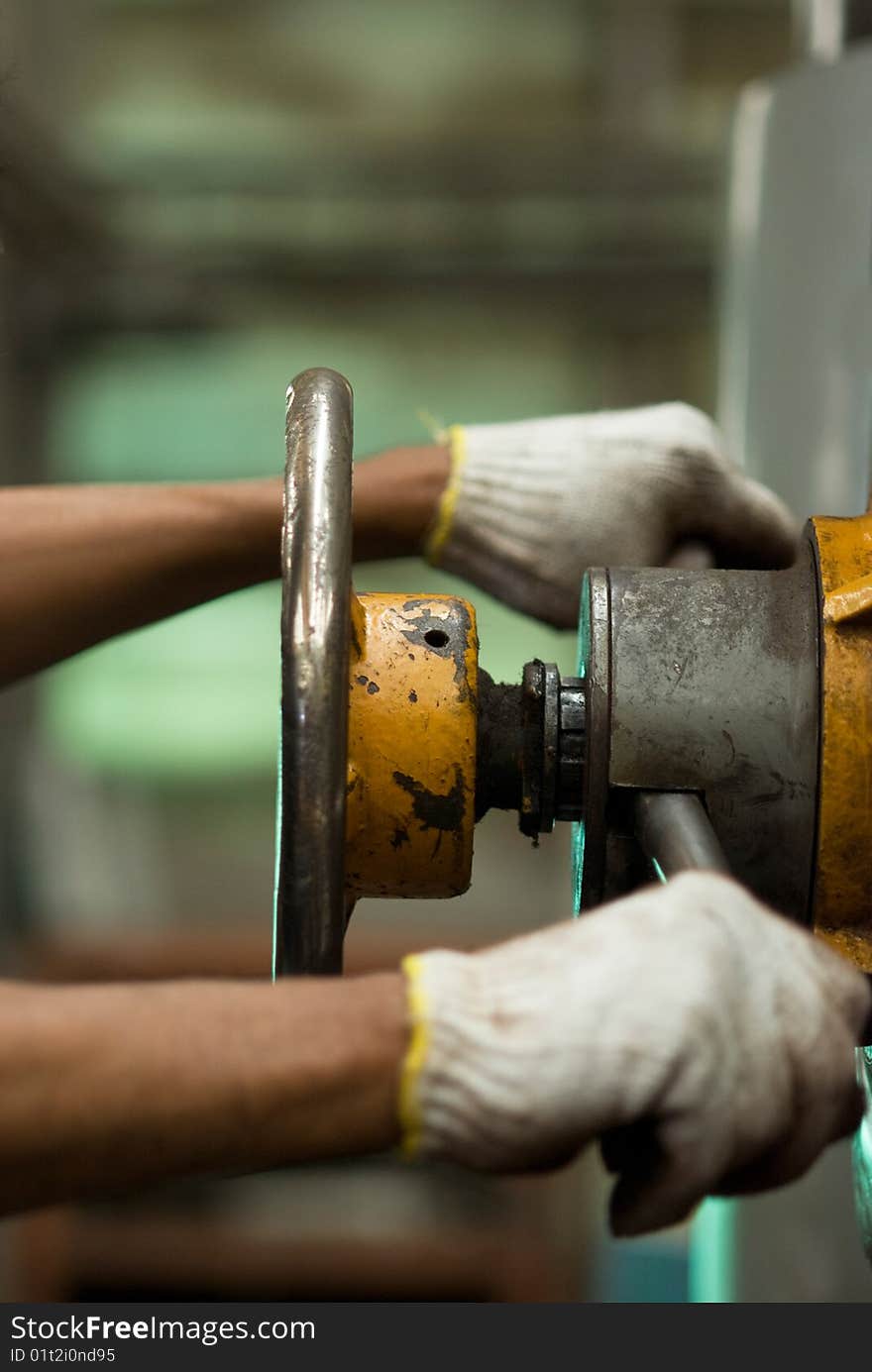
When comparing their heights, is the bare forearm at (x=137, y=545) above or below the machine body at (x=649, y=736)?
above

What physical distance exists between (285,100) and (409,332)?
1.85 feet

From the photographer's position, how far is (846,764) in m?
0.77

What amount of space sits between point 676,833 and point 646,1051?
16 centimetres

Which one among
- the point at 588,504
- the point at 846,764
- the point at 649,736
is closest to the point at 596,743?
the point at 649,736

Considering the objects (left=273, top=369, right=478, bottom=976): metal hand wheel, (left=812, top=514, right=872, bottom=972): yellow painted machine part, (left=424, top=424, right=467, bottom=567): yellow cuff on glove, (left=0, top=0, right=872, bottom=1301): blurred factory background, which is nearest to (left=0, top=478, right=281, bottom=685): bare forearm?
(left=424, top=424, right=467, bottom=567): yellow cuff on glove

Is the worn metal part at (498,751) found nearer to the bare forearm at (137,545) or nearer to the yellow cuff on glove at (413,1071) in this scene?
the yellow cuff on glove at (413,1071)

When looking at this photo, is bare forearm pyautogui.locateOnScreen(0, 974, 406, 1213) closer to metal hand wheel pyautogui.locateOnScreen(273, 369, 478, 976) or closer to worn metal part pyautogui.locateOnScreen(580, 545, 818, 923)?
metal hand wheel pyautogui.locateOnScreen(273, 369, 478, 976)

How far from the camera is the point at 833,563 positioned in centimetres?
81

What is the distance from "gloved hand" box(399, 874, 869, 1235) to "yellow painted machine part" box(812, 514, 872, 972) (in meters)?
0.12

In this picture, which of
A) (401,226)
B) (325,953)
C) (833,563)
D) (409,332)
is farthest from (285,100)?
(325,953)

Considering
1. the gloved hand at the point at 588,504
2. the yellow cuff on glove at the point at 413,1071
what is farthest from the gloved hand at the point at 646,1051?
the gloved hand at the point at 588,504

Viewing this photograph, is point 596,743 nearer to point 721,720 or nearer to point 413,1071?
point 721,720

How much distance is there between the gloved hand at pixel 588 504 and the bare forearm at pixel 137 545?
5 cm

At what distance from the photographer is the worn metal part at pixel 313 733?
653 millimetres
